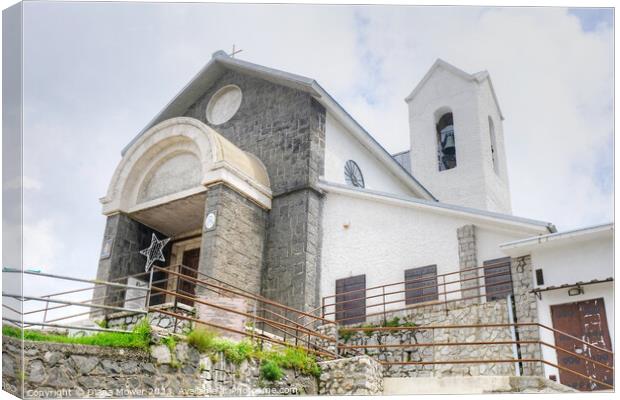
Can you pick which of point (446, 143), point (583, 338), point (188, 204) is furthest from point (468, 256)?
point (446, 143)

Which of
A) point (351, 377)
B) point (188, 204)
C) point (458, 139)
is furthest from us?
point (458, 139)

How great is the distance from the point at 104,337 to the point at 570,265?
24.1 ft

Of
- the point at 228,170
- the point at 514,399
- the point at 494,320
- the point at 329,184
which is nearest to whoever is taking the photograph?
the point at 514,399

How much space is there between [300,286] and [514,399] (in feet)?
20.8

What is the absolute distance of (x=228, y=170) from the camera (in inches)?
559

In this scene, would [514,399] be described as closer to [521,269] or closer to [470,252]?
[521,269]

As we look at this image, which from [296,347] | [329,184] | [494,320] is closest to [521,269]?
[494,320]

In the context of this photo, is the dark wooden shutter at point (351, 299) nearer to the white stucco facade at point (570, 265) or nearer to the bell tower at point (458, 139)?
the white stucco facade at point (570, 265)

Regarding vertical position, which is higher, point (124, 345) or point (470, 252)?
point (470, 252)

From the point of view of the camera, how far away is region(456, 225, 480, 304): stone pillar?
1307 centimetres

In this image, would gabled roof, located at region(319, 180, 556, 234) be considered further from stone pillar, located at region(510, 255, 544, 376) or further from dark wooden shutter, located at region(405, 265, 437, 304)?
dark wooden shutter, located at region(405, 265, 437, 304)

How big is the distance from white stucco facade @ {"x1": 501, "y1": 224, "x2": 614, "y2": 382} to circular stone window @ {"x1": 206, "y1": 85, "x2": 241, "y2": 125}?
933 cm

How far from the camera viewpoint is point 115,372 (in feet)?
26.2

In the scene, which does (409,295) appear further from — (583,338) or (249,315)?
(249,315)
